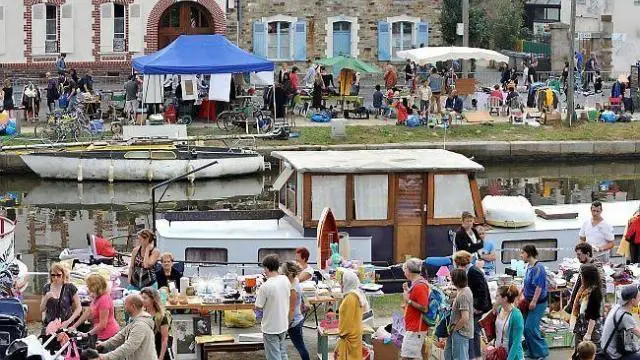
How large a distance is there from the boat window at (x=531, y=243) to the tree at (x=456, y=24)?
1333 inches

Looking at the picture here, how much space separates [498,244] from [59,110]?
2078 centimetres

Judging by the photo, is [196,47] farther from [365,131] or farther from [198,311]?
[198,311]

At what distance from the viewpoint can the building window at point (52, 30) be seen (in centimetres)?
4825

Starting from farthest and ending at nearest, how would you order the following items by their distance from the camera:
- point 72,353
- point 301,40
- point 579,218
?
point 301,40 → point 579,218 → point 72,353

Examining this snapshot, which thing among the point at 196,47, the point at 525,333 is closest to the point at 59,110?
the point at 196,47

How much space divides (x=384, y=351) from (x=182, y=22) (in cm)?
3517

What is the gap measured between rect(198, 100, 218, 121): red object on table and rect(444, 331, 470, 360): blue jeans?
26.6m

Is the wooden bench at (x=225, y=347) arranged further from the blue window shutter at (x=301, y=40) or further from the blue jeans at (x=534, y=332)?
the blue window shutter at (x=301, y=40)

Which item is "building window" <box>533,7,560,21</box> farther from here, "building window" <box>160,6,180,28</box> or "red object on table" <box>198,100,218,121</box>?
"red object on table" <box>198,100,218,121</box>

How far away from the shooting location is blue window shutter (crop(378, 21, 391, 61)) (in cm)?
5022

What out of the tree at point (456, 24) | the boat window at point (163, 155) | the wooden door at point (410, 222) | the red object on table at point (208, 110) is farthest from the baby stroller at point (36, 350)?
the tree at point (456, 24)

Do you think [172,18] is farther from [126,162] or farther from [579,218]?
[579,218]

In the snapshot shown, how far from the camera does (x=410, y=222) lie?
20.1 meters

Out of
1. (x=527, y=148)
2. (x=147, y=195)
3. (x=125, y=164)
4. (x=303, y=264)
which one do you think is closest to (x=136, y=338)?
(x=303, y=264)
